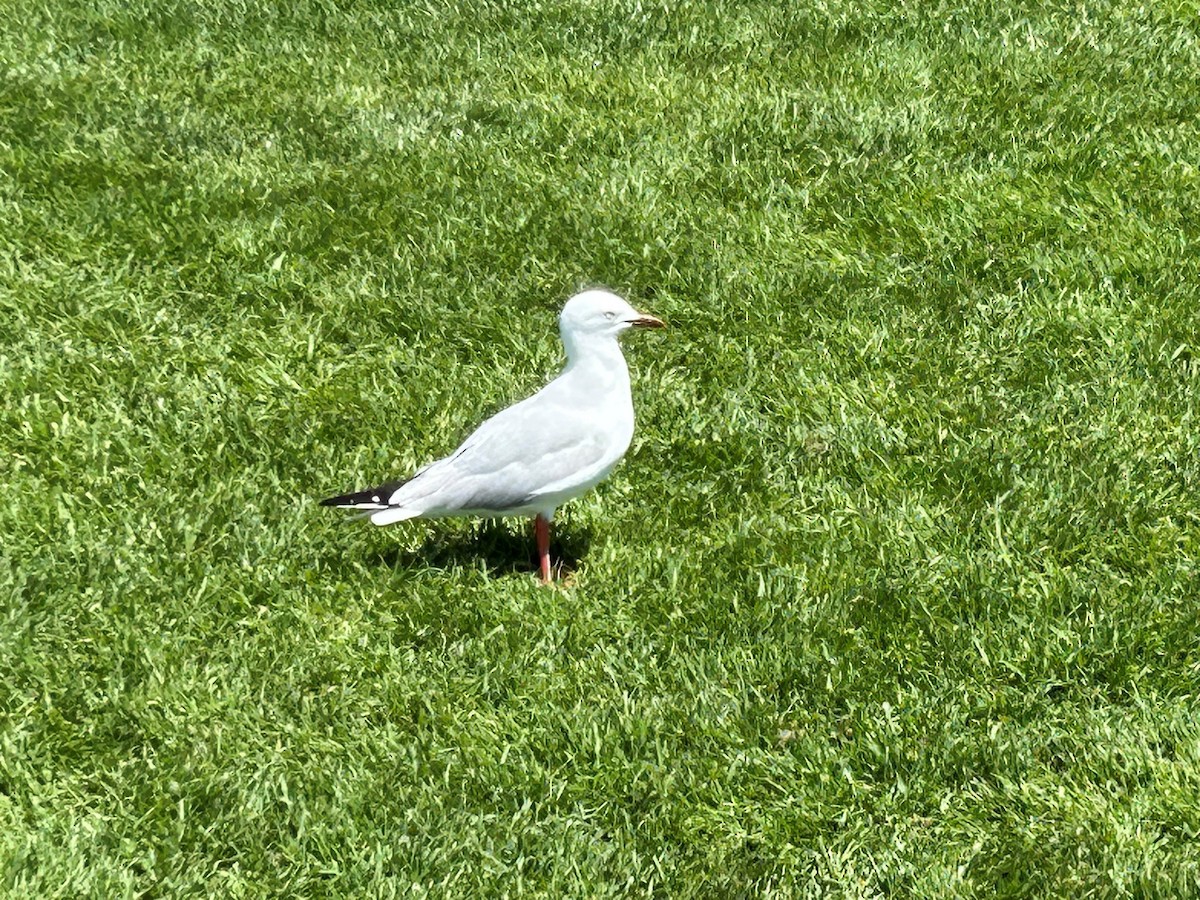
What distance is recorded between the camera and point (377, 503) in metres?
4.09

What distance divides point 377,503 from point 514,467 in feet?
1.33

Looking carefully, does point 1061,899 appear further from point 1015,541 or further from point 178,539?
point 178,539

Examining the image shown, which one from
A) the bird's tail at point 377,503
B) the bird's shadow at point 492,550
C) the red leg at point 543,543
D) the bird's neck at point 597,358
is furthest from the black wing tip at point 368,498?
the bird's neck at point 597,358

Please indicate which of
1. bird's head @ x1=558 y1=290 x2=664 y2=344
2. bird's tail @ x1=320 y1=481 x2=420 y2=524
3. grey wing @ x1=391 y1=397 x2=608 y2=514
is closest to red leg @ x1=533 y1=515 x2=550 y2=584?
grey wing @ x1=391 y1=397 x2=608 y2=514

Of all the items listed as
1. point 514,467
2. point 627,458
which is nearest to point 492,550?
point 514,467

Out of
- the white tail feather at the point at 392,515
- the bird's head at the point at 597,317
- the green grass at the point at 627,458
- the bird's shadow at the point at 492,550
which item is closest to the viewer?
the green grass at the point at 627,458

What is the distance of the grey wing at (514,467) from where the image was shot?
4.03 metres

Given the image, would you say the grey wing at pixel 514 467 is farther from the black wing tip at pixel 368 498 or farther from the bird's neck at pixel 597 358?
the bird's neck at pixel 597 358

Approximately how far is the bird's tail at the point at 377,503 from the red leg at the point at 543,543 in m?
0.36

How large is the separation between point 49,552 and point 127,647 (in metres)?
0.56

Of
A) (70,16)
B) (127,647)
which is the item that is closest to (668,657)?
(127,647)

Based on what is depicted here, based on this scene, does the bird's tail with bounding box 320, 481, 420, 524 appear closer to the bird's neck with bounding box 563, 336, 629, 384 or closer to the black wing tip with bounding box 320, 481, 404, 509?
the black wing tip with bounding box 320, 481, 404, 509

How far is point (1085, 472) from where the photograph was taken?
4.52 meters

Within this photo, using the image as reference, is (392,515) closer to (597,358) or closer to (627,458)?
(597,358)
